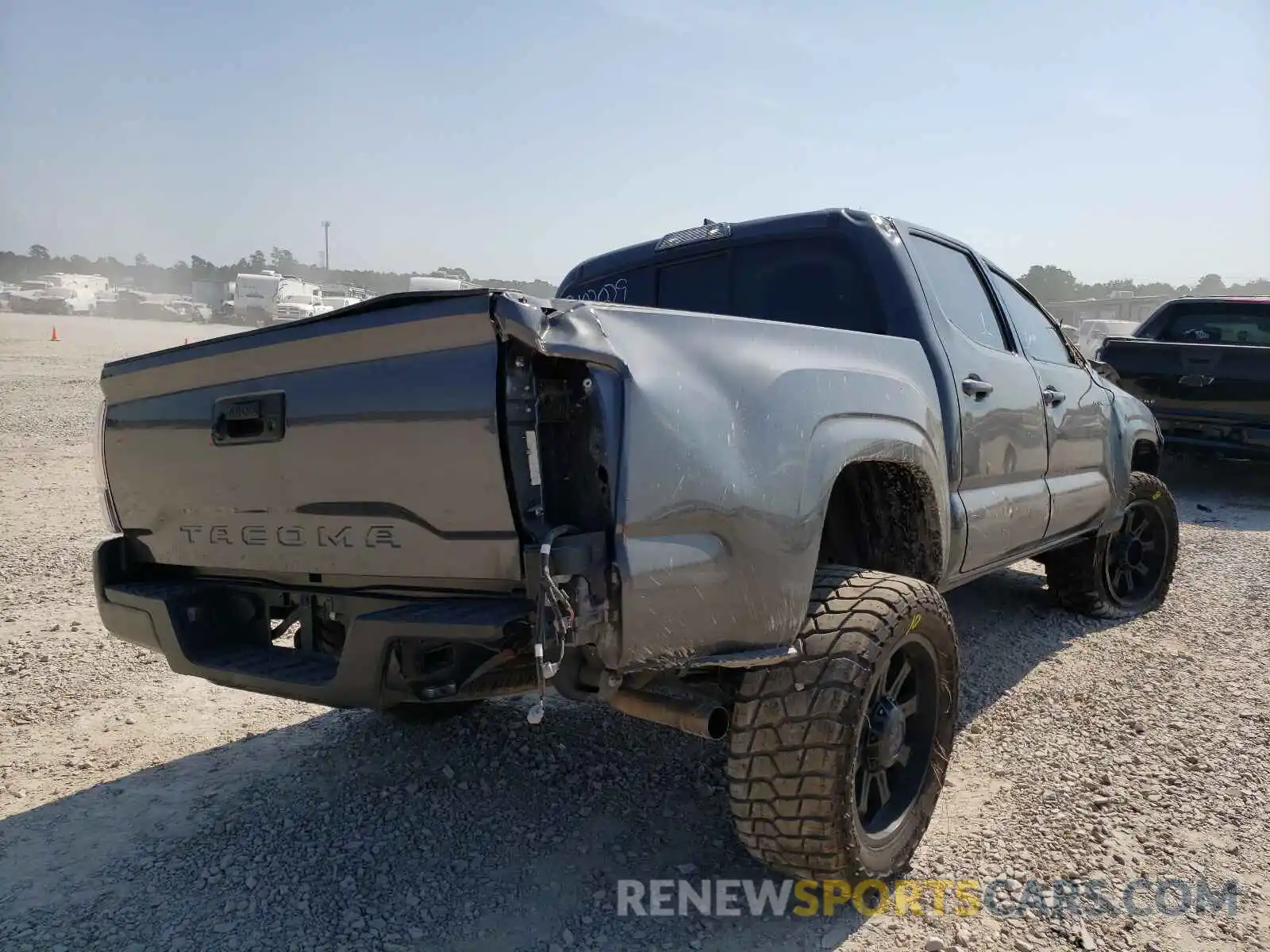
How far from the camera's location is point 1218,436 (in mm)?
8562

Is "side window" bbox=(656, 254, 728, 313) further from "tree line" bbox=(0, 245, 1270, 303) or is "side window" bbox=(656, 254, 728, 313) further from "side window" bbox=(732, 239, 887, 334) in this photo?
"tree line" bbox=(0, 245, 1270, 303)

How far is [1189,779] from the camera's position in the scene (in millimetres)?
3316

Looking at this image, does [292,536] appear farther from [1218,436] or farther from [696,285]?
[1218,436]

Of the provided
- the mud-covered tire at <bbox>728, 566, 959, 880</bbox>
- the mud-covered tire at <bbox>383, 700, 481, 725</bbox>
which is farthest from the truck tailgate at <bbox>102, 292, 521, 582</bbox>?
the mud-covered tire at <bbox>383, 700, 481, 725</bbox>

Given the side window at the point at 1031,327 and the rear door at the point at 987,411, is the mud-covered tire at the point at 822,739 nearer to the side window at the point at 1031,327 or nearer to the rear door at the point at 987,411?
the rear door at the point at 987,411

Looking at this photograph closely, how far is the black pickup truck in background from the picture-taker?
8344 mm

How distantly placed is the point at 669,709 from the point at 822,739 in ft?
1.33

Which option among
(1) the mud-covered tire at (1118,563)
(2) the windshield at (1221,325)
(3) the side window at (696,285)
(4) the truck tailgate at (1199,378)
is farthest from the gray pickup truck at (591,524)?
(2) the windshield at (1221,325)

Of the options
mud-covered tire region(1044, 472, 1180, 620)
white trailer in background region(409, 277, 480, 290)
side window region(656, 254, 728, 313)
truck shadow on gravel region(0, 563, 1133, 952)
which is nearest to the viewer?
white trailer in background region(409, 277, 480, 290)

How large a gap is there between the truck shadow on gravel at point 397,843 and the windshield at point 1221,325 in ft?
24.4

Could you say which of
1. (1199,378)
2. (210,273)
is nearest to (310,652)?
(1199,378)

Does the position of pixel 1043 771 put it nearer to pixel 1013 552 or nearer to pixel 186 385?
pixel 1013 552

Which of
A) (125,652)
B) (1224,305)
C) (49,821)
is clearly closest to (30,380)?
(125,652)

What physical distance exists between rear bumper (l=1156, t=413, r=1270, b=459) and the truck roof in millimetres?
6154
